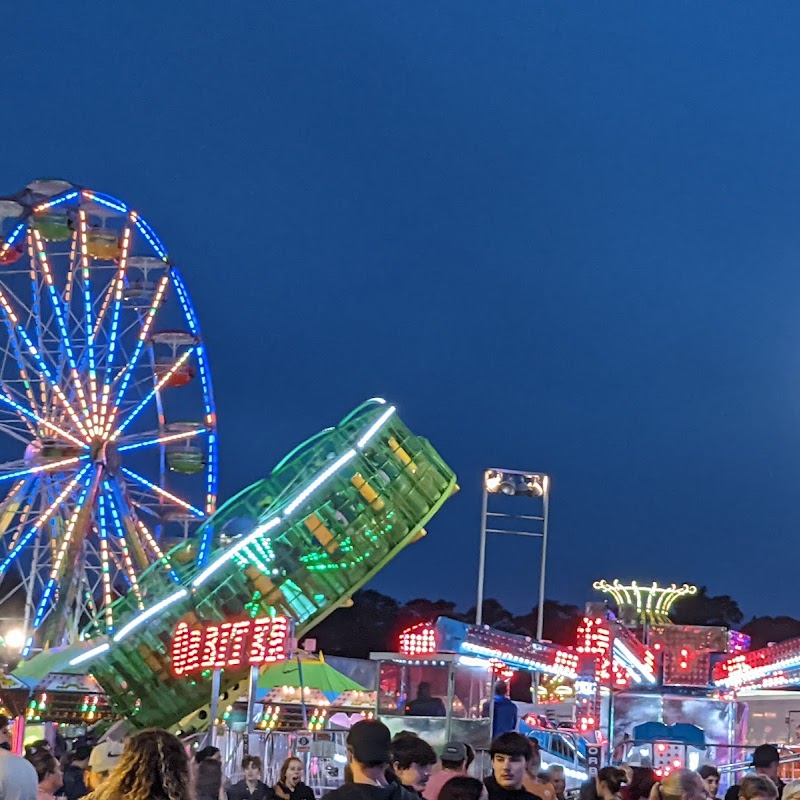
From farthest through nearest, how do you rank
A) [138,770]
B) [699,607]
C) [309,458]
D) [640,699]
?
1. [699,607]
2. [309,458]
3. [640,699]
4. [138,770]

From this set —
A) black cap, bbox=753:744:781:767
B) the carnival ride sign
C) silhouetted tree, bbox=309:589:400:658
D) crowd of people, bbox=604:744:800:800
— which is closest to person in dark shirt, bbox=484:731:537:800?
crowd of people, bbox=604:744:800:800

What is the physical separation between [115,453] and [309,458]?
672 centimetres

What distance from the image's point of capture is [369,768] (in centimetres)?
650

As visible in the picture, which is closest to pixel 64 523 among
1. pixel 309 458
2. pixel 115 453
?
pixel 115 453

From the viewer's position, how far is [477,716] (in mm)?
17344

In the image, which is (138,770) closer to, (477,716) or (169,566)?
(477,716)

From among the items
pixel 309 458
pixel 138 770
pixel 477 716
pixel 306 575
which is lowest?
pixel 138 770

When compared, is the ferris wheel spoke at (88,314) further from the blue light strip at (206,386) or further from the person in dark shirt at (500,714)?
the person in dark shirt at (500,714)

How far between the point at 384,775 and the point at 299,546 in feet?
70.0

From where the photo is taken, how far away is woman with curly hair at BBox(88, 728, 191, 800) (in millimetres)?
5016

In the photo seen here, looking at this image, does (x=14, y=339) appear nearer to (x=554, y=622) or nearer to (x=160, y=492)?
(x=160, y=492)

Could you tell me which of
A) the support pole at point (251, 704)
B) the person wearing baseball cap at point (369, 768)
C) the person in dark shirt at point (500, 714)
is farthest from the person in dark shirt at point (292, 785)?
the person wearing baseball cap at point (369, 768)

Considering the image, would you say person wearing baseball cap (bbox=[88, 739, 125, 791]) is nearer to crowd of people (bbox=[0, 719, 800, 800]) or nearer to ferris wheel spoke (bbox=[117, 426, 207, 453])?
crowd of people (bbox=[0, 719, 800, 800])

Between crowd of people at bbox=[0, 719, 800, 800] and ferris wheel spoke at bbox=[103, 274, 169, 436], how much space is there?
2313 cm
